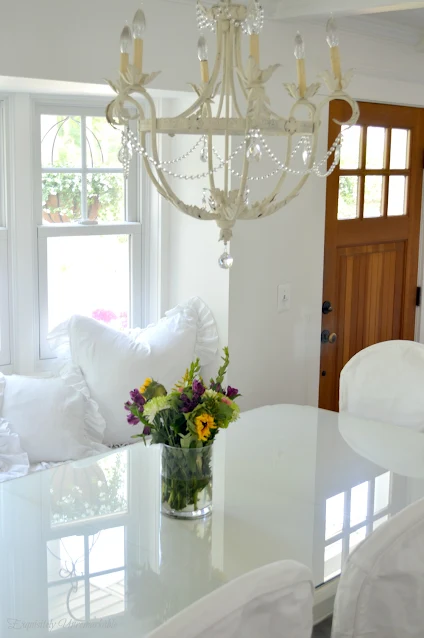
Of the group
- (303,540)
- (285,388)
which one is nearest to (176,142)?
(285,388)

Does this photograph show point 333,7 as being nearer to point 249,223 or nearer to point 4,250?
point 249,223

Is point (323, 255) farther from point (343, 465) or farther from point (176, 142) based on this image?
point (343, 465)

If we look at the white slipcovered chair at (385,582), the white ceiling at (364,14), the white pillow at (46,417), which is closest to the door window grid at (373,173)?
the white ceiling at (364,14)

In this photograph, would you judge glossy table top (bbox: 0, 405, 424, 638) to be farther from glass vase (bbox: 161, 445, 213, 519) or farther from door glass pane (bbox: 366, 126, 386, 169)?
door glass pane (bbox: 366, 126, 386, 169)

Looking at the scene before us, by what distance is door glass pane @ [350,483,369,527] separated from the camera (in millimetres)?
2079

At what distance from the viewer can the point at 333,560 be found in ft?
6.17

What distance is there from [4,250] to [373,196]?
1908 millimetres

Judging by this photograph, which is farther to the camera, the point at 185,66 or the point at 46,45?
the point at 185,66

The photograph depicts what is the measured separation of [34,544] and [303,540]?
0.65m

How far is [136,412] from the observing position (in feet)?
6.49

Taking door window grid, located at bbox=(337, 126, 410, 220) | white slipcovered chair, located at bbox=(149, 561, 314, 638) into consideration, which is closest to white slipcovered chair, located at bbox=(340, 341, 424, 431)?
door window grid, located at bbox=(337, 126, 410, 220)

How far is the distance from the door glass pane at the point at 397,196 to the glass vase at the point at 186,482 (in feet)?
8.31

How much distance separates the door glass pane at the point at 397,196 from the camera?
163 inches

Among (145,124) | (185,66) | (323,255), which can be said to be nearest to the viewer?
(145,124)
